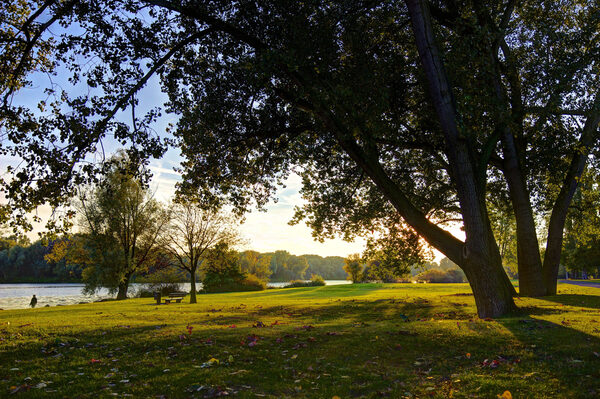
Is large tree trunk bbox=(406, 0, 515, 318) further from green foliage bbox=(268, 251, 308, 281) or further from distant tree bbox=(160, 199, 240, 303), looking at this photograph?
green foliage bbox=(268, 251, 308, 281)

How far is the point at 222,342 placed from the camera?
9.23m

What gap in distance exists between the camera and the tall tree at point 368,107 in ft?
34.5

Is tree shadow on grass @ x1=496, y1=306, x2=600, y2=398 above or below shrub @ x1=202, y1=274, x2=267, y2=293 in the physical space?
above

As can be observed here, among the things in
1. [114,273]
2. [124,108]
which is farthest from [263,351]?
[114,273]

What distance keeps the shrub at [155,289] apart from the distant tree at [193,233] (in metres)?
13.5

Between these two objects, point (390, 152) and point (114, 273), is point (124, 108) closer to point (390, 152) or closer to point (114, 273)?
point (390, 152)

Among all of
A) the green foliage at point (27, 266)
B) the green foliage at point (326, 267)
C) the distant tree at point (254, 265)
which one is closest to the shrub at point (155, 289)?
the distant tree at point (254, 265)

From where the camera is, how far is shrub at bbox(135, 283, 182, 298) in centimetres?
4353

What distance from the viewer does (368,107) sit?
416 inches

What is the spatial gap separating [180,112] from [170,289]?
1405 inches

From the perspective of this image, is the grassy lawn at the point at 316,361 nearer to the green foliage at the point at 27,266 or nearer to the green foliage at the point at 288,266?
the green foliage at the point at 27,266

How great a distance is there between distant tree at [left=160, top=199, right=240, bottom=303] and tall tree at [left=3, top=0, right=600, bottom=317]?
15.7 metres

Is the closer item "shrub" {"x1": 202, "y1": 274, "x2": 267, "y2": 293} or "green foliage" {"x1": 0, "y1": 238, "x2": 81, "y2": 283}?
"shrub" {"x1": 202, "y1": 274, "x2": 267, "y2": 293}

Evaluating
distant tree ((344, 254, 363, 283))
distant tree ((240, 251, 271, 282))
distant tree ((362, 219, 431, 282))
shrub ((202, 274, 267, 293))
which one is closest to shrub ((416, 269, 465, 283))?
distant tree ((344, 254, 363, 283))
